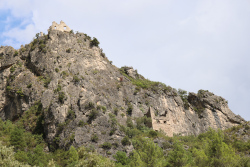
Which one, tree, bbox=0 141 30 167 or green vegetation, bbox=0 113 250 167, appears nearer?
tree, bbox=0 141 30 167

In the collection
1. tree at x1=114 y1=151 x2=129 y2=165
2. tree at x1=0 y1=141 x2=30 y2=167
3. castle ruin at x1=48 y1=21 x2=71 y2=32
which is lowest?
tree at x1=0 y1=141 x2=30 y2=167

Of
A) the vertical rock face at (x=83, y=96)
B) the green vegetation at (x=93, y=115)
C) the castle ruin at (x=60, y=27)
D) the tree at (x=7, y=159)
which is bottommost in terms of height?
the tree at (x=7, y=159)

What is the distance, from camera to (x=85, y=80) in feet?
209

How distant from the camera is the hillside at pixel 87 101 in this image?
53.9 metres

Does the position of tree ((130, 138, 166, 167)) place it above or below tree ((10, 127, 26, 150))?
below

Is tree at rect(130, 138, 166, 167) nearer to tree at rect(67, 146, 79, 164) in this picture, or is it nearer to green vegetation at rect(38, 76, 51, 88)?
tree at rect(67, 146, 79, 164)

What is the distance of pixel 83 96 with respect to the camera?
5906 centimetres

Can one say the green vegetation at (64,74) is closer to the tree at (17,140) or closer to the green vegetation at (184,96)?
the tree at (17,140)

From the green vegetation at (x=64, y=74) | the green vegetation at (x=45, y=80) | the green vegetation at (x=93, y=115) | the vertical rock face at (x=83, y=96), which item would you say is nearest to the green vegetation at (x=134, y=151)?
the vertical rock face at (x=83, y=96)

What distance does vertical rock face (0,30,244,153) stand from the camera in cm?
5478

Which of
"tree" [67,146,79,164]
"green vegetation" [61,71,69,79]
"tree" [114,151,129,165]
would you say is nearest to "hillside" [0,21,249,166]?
"green vegetation" [61,71,69,79]

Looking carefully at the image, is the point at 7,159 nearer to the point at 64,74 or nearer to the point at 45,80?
the point at 64,74

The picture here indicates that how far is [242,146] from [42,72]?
130 feet

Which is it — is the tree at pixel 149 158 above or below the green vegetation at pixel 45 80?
below
